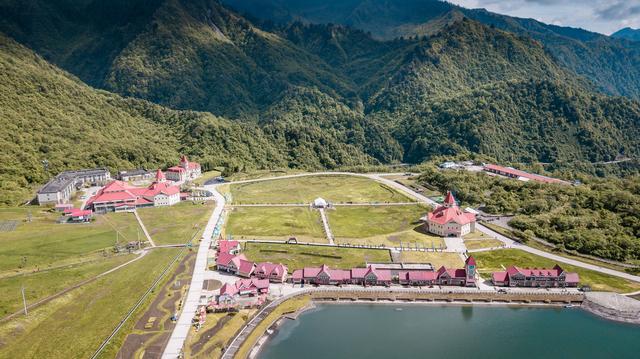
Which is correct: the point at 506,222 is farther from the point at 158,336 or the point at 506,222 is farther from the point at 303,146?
the point at 303,146

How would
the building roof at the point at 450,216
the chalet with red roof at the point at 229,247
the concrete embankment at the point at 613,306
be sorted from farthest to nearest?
1. the building roof at the point at 450,216
2. the chalet with red roof at the point at 229,247
3. the concrete embankment at the point at 613,306

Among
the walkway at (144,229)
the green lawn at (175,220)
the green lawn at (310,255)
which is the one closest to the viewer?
the green lawn at (310,255)

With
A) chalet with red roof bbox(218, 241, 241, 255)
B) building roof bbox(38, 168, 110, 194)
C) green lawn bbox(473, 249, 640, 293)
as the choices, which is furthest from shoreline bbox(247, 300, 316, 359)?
building roof bbox(38, 168, 110, 194)

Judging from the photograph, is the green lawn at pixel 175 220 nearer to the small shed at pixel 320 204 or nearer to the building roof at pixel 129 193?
the building roof at pixel 129 193

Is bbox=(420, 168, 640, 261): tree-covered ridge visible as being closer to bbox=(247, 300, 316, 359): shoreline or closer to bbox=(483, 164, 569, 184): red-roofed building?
bbox=(483, 164, 569, 184): red-roofed building

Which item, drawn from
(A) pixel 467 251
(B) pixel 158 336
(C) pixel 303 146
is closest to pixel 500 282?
(A) pixel 467 251

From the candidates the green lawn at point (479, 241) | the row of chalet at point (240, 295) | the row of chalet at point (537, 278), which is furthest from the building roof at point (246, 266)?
the green lawn at point (479, 241)

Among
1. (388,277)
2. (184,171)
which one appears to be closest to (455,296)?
(388,277)
